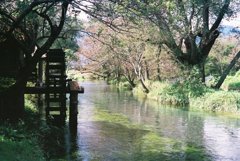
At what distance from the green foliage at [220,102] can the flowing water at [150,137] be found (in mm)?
1707

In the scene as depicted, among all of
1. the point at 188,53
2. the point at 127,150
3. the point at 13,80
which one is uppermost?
the point at 188,53

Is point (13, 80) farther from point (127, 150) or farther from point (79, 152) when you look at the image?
point (127, 150)

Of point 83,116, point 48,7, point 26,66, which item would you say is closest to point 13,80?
point 26,66

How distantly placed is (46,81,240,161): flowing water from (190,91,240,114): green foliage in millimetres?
1707

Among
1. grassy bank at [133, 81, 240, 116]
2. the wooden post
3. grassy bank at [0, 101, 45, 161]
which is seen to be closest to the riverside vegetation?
grassy bank at [133, 81, 240, 116]

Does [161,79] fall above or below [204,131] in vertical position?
above

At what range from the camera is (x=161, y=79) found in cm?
3941

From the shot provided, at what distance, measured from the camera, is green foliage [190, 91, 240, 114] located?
24656mm

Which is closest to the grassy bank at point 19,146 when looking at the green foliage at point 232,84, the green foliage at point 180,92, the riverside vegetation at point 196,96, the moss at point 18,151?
the moss at point 18,151

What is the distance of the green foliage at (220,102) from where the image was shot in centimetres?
2466

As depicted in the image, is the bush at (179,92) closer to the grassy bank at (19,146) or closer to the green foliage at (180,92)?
the green foliage at (180,92)

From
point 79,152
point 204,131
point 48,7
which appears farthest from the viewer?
point 204,131

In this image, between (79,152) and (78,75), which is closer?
(79,152)

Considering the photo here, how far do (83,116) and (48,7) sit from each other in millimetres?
10741
